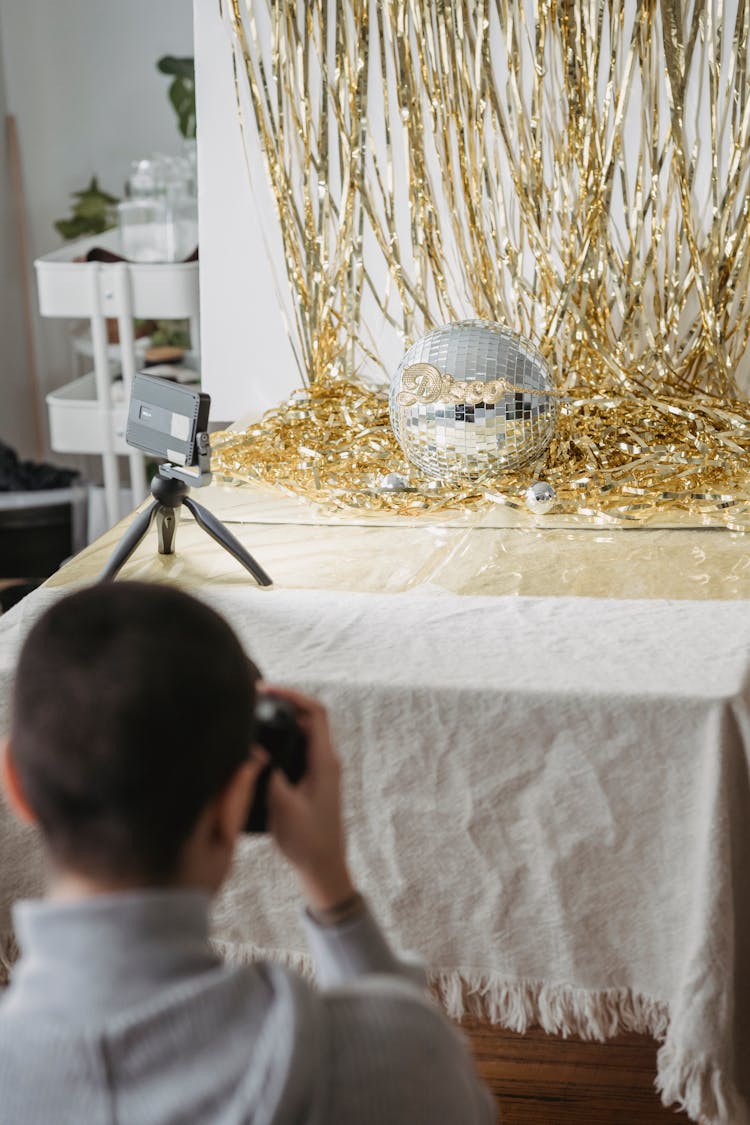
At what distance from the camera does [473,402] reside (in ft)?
5.09

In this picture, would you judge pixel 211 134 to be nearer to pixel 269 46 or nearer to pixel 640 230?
pixel 269 46

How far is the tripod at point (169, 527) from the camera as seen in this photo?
1.28m

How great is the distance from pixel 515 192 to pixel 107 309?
2.78ft

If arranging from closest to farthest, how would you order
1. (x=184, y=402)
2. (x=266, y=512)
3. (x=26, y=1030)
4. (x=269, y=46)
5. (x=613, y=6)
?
(x=26, y=1030), (x=184, y=402), (x=266, y=512), (x=613, y=6), (x=269, y=46)

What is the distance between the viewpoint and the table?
1.00m

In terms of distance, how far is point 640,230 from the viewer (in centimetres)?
192

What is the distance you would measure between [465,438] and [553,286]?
50 cm

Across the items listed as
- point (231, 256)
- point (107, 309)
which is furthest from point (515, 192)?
point (107, 309)

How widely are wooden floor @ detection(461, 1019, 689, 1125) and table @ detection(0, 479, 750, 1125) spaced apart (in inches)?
3.0

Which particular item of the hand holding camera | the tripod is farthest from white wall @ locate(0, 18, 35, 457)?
the hand holding camera

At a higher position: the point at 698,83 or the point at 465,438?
the point at 698,83

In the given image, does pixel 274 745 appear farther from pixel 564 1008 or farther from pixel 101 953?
pixel 564 1008

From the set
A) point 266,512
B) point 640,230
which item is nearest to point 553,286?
point 640,230

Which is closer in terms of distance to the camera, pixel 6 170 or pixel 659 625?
pixel 659 625
